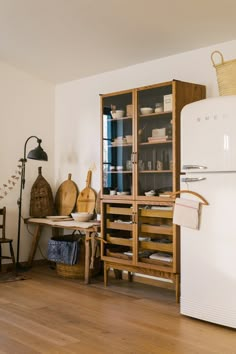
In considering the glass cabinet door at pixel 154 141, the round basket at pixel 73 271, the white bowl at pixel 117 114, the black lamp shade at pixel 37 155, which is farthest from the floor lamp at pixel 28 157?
the glass cabinet door at pixel 154 141

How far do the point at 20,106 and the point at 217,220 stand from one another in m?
3.23

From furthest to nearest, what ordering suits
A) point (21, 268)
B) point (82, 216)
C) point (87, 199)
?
point (21, 268), point (87, 199), point (82, 216)

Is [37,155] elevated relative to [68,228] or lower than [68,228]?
elevated

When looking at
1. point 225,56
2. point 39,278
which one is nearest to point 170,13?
point 225,56

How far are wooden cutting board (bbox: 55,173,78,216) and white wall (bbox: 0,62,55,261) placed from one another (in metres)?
0.28

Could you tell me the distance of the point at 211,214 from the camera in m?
3.23

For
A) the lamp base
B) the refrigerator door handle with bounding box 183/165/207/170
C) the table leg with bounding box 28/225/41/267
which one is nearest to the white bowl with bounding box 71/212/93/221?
the table leg with bounding box 28/225/41/267

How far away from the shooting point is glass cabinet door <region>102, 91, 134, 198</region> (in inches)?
169

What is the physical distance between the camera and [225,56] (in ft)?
13.0

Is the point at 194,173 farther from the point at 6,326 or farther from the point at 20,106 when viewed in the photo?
the point at 20,106

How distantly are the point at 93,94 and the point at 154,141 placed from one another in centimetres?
150

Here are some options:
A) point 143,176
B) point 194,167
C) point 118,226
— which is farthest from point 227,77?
point 118,226

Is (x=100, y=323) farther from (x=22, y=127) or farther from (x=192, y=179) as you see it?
(x=22, y=127)

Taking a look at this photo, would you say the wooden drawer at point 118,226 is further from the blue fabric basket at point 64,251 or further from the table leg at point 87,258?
the blue fabric basket at point 64,251
